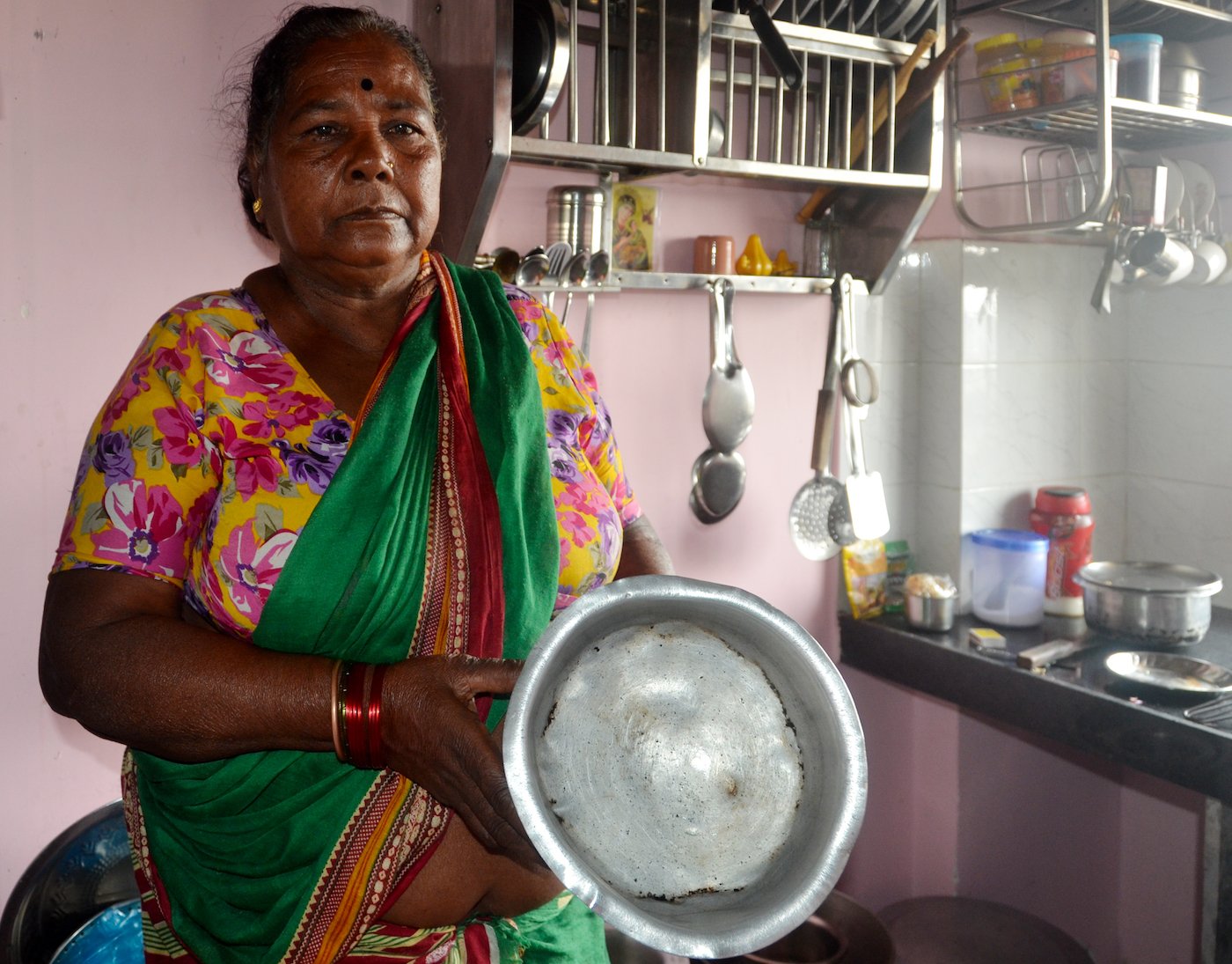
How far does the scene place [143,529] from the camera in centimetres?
81

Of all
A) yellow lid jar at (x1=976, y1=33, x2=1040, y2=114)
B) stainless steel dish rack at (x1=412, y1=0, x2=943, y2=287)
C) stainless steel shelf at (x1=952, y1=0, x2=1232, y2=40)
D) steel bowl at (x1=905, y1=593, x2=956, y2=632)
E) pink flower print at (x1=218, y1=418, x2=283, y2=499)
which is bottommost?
steel bowl at (x1=905, y1=593, x2=956, y2=632)

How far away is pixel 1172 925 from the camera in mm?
2238

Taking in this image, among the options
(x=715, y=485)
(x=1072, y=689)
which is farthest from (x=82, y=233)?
(x=1072, y=689)

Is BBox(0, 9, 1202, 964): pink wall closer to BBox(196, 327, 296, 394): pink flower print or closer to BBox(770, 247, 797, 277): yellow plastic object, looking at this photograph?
BBox(770, 247, 797, 277): yellow plastic object

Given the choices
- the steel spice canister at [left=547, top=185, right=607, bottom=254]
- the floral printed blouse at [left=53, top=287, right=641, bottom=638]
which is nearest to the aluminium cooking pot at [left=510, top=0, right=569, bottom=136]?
the steel spice canister at [left=547, top=185, right=607, bottom=254]

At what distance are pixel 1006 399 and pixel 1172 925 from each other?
3.75 ft

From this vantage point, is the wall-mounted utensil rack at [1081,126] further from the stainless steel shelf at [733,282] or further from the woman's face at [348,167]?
the woman's face at [348,167]

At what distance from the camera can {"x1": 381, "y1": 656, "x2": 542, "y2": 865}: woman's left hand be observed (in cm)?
70

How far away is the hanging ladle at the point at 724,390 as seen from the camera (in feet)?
5.93

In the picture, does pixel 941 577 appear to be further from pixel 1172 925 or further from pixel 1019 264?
pixel 1172 925

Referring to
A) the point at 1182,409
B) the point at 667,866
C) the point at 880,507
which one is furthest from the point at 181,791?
the point at 1182,409

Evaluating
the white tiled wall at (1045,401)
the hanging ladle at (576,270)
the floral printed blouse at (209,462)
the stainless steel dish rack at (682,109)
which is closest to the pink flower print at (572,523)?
the floral printed blouse at (209,462)

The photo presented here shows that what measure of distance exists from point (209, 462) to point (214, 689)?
0.61 feet

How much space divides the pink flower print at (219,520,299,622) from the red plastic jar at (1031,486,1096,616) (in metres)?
1.65
